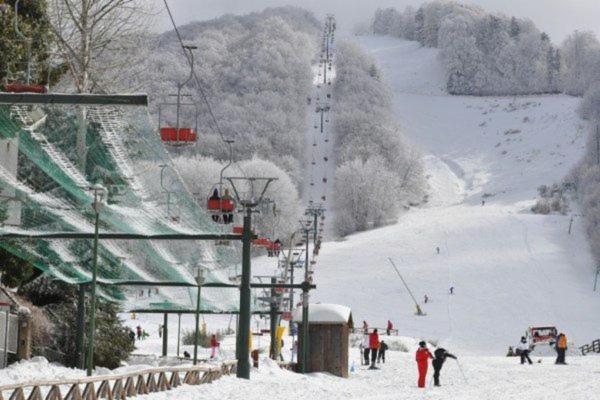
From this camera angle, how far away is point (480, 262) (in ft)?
302

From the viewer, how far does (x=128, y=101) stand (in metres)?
12.5

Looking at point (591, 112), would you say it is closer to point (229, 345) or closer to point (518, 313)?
point (518, 313)

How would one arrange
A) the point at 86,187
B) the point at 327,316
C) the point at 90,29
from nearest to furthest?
the point at 86,187 → the point at 90,29 → the point at 327,316

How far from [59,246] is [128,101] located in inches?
403

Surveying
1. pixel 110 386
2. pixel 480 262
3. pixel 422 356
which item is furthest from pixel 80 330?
pixel 480 262

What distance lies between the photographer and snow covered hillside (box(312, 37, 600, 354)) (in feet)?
236

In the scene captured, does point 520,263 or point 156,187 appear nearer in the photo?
point 156,187

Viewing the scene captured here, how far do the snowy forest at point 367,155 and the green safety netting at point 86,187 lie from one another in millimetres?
101240

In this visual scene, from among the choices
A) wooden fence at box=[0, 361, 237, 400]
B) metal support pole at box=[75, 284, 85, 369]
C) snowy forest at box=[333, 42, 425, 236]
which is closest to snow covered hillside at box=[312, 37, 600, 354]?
snowy forest at box=[333, 42, 425, 236]

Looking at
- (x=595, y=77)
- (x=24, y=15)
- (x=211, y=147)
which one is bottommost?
(x=24, y=15)

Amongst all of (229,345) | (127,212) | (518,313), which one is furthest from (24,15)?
(518,313)

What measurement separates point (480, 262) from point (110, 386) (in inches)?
2997

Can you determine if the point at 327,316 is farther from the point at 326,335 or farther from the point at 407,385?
the point at 407,385

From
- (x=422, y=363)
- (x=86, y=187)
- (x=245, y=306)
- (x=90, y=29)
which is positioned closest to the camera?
(x=86, y=187)
